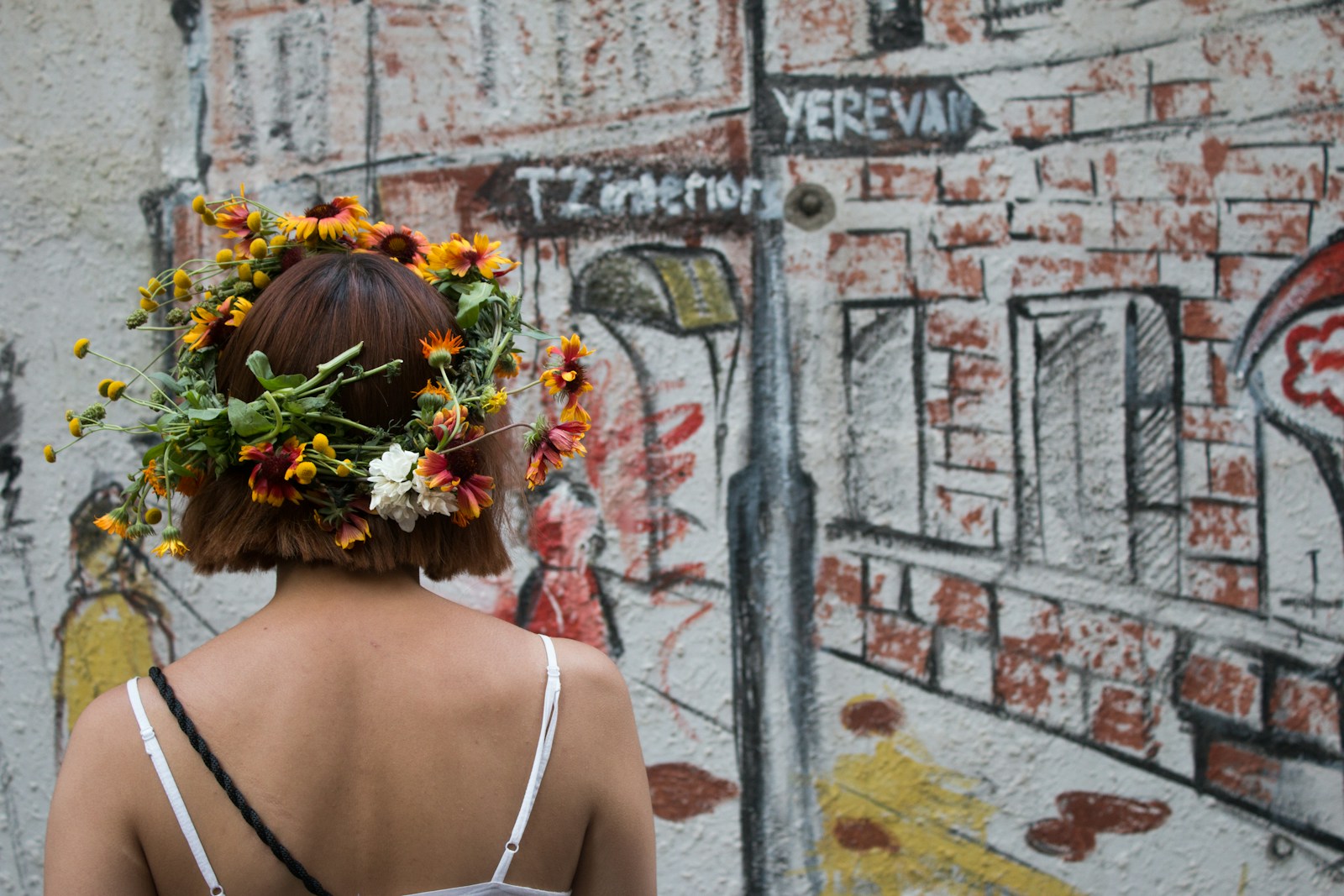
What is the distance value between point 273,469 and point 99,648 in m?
1.89

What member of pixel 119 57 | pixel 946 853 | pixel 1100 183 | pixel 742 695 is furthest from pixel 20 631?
pixel 1100 183

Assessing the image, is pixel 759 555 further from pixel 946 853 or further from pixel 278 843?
pixel 278 843

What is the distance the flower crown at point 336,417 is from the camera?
125 cm

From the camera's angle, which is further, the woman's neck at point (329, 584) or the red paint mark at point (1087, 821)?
the red paint mark at point (1087, 821)

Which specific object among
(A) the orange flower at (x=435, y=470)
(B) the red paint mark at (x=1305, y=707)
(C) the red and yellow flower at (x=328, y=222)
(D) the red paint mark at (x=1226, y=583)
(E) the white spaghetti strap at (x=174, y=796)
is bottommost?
(B) the red paint mark at (x=1305, y=707)

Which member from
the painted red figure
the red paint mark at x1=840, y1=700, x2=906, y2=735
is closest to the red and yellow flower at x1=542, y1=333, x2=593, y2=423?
the painted red figure

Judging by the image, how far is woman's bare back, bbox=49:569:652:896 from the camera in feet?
3.88

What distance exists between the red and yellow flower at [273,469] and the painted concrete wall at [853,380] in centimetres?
122

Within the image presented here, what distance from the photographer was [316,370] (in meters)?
1.25

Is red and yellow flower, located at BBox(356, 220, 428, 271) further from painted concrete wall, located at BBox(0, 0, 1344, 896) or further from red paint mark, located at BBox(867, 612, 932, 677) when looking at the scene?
red paint mark, located at BBox(867, 612, 932, 677)

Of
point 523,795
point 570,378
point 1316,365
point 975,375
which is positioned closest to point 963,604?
point 975,375

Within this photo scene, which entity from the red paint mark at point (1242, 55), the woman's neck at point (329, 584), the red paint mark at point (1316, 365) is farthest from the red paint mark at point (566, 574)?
the red paint mark at point (1242, 55)

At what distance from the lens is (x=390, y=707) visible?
123 cm

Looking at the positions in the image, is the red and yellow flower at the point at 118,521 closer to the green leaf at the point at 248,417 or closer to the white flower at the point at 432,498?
the green leaf at the point at 248,417
